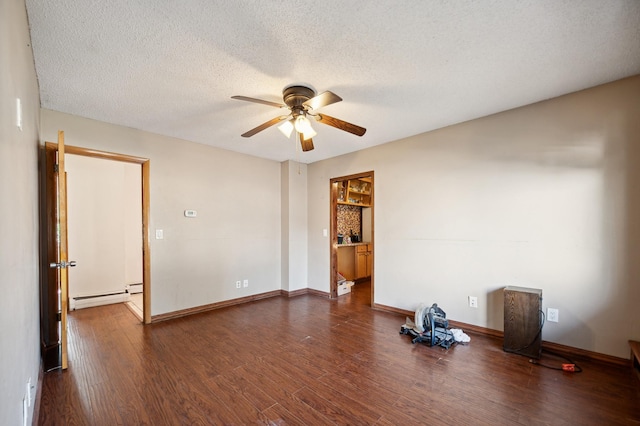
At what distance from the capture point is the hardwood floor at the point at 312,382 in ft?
5.90

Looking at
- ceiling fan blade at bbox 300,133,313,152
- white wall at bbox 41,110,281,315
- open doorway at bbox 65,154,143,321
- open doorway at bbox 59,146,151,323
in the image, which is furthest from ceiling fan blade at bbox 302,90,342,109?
open doorway at bbox 65,154,143,321

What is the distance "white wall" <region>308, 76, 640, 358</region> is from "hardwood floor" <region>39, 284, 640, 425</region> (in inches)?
21.3

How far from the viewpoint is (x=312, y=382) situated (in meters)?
2.17

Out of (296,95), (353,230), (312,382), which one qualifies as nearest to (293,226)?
(353,230)

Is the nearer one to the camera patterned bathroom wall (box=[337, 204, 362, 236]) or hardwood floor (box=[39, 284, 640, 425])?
hardwood floor (box=[39, 284, 640, 425])

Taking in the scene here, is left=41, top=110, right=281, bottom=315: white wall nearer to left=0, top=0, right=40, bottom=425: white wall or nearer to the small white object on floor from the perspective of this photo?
left=0, top=0, right=40, bottom=425: white wall

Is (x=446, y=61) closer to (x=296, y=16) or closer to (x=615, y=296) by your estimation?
(x=296, y=16)

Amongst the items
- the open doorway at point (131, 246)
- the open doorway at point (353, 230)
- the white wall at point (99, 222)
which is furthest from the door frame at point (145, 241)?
the open doorway at point (353, 230)

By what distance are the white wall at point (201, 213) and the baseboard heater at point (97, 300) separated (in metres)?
1.50

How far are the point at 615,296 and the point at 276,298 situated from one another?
4228mm

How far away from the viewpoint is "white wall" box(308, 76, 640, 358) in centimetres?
238

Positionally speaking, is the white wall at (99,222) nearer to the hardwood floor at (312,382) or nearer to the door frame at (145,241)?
the hardwood floor at (312,382)

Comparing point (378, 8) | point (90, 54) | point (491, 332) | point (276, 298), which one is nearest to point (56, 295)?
point (90, 54)

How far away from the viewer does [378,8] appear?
155 centimetres
